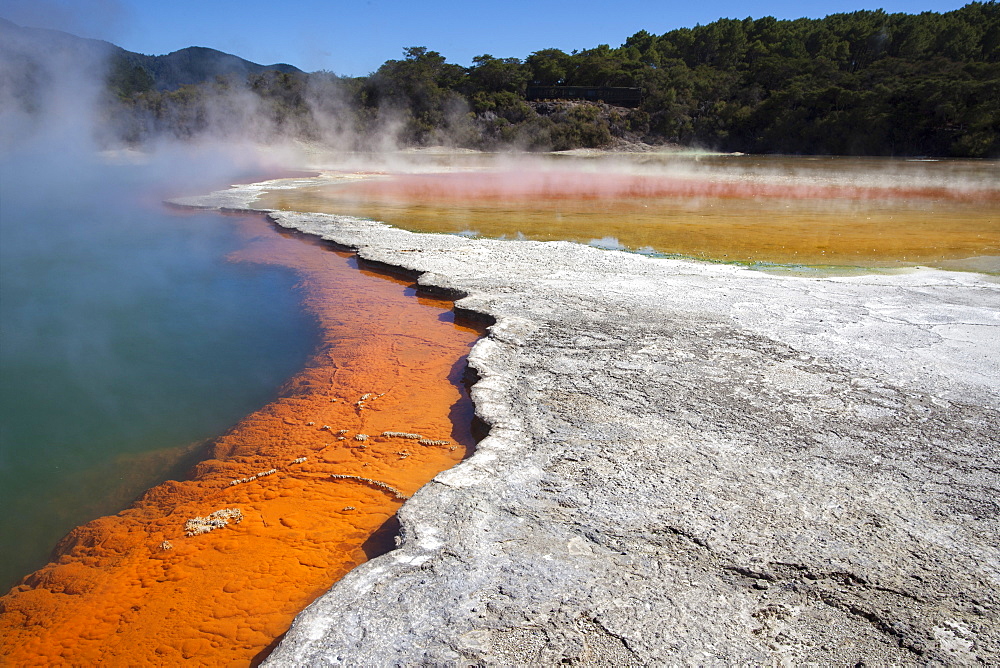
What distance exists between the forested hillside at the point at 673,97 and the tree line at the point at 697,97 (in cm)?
10

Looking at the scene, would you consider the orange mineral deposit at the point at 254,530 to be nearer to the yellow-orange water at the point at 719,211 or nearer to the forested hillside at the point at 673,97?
the yellow-orange water at the point at 719,211

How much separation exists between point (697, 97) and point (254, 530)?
5005cm

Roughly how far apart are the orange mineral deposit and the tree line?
3200cm

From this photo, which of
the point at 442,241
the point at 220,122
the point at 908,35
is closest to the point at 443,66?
the point at 220,122

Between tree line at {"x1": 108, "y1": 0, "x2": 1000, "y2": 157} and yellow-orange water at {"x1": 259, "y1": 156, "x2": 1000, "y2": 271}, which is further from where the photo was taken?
tree line at {"x1": 108, "y1": 0, "x2": 1000, "y2": 157}

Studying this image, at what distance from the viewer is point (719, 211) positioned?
1084 centimetres

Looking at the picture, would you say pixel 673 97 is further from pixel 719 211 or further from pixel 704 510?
pixel 704 510

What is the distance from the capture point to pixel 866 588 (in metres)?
1.84

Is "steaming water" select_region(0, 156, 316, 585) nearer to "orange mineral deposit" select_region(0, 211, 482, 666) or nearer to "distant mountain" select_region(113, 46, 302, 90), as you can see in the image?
"orange mineral deposit" select_region(0, 211, 482, 666)

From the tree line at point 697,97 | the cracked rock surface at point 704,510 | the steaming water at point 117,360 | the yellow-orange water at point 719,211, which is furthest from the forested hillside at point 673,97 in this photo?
the cracked rock surface at point 704,510

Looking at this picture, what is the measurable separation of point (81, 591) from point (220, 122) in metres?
35.1

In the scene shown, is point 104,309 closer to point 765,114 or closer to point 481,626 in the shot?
point 481,626

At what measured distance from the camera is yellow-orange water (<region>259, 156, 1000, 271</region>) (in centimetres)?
734

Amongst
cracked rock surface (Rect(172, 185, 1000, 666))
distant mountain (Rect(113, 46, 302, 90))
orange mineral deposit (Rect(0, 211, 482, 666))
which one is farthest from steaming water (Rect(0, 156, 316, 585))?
distant mountain (Rect(113, 46, 302, 90))
